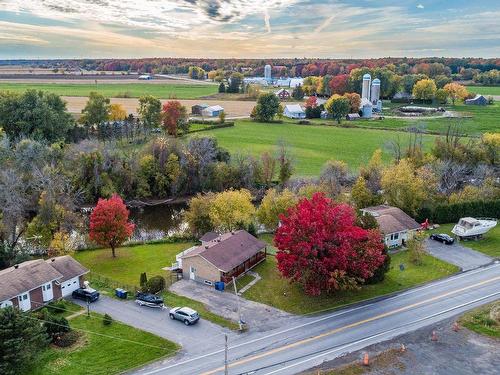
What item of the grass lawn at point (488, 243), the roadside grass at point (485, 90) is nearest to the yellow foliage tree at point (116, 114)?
the grass lawn at point (488, 243)

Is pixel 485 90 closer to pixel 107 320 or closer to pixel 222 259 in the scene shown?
pixel 222 259

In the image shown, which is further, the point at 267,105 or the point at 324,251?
the point at 267,105

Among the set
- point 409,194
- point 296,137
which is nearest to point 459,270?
point 409,194

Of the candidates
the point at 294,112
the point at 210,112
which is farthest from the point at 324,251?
the point at 294,112

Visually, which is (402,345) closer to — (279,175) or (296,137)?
(279,175)

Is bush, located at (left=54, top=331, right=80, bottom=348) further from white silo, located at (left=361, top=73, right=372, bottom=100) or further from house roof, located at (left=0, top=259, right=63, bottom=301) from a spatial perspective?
white silo, located at (left=361, top=73, right=372, bottom=100)

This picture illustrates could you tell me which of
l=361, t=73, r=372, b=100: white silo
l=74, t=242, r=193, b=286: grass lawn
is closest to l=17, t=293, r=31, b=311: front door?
l=74, t=242, r=193, b=286: grass lawn
